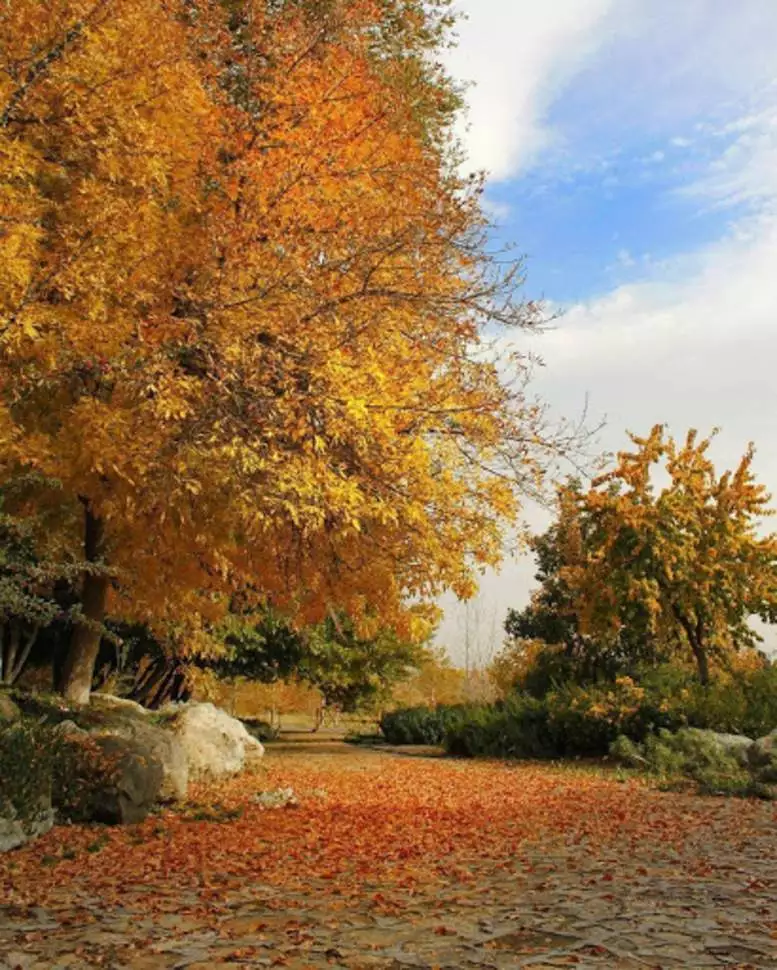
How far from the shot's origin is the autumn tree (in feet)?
31.5

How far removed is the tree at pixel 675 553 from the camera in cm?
1855

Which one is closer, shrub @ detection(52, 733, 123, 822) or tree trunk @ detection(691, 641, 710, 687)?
shrub @ detection(52, 733, 123, 822)

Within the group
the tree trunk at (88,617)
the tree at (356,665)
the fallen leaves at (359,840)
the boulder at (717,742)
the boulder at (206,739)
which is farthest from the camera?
the tree at (356,665)

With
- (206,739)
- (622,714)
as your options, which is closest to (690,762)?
(622,714)

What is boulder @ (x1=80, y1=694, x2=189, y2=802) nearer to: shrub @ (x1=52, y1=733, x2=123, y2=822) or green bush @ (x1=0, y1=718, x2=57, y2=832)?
shrub @ (x1=52, y1=733, x2=123, y2=822)

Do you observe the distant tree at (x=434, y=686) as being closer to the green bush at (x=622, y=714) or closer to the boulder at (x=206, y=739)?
the green bush at (x=622, y=714)

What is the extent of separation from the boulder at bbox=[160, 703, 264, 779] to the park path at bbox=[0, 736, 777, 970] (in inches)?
120

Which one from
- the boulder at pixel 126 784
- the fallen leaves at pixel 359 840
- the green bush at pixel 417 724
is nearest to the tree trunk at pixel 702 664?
the fallen leaves at pixel 359 840

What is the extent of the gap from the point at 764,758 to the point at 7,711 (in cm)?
917

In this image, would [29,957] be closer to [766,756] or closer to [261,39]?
[766,756]

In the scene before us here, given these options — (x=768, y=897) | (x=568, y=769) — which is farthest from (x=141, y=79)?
(x=568, y=769)

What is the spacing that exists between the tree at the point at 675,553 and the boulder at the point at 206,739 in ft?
27.4

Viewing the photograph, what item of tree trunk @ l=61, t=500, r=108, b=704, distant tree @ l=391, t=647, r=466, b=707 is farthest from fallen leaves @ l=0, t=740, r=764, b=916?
distant tree @ l=391, t=647, r=466, b=707

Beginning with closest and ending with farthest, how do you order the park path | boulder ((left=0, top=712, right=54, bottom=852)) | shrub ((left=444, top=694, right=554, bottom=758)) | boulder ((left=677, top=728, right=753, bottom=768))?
the park path, boulder ((left=0, top=712, right=54, bottom=852)), boulder ((left=677, top=728, right=753, bottom=768)), shrub ((left=444, top=694, right=554, bottom=758))
